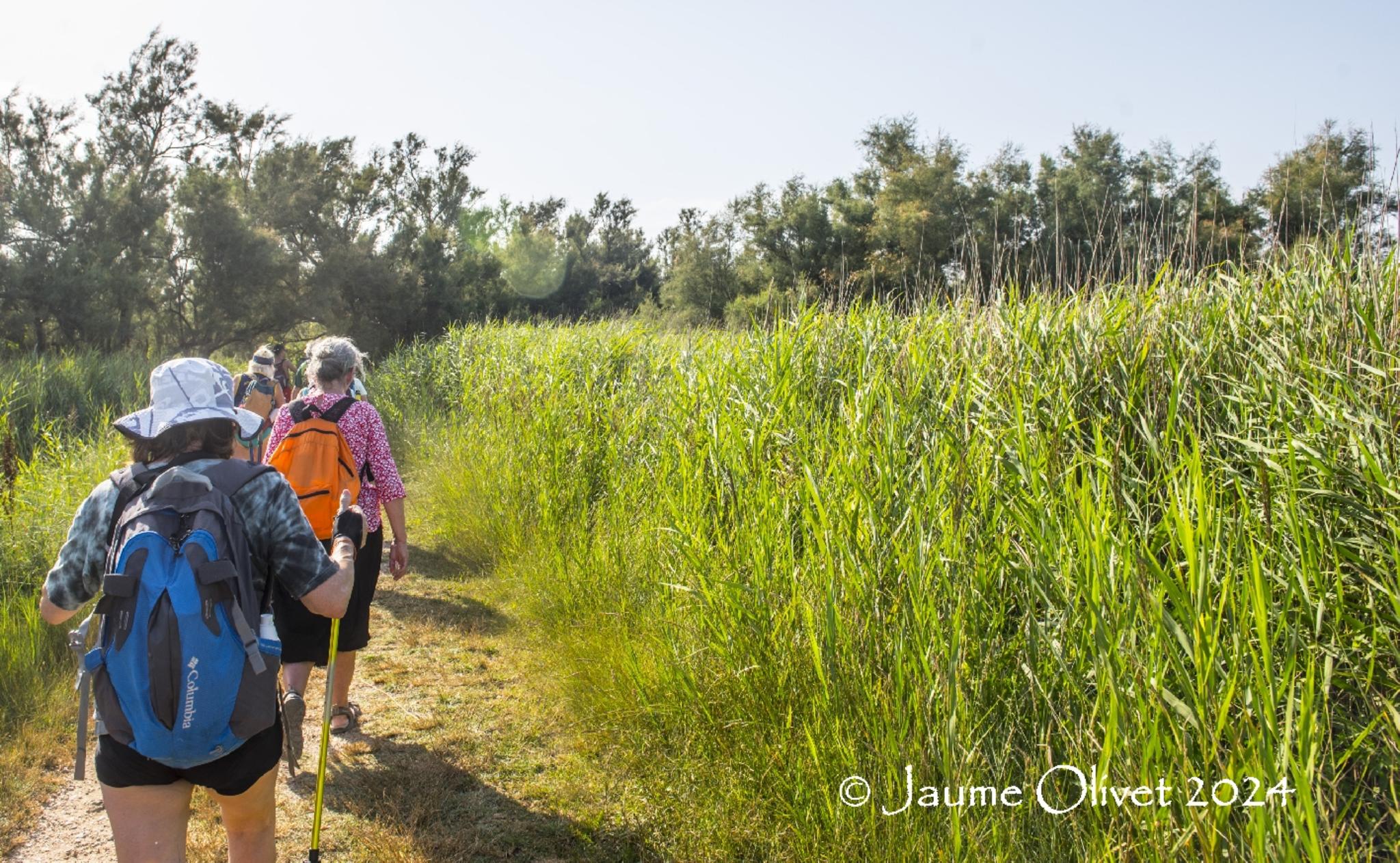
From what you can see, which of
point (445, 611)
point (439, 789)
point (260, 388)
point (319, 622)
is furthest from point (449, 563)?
point (439, 789)

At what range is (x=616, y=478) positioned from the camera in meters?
6.07

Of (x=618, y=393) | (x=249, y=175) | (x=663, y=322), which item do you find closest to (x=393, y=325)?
(x=249, y=175)

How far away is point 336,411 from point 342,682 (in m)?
1.32

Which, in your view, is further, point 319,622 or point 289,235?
point 289,235

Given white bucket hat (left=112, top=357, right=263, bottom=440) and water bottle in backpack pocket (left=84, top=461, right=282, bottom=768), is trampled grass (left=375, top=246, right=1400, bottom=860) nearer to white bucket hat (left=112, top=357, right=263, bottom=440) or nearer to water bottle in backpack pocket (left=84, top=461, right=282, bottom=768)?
water bottle in backpack pocket (left=84, top=461, right=282, bottom=768)

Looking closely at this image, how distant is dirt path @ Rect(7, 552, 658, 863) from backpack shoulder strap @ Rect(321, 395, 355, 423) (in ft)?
5.07

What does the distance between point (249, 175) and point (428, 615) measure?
36403 mm

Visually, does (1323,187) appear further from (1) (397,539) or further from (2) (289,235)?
(2) (289,235)

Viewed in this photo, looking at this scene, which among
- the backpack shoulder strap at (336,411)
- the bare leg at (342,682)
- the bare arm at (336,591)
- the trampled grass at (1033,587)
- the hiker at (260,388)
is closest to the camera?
the trampled grass at (1033,587)

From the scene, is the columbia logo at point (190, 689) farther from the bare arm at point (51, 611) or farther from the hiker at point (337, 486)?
the hiker at point (337, 486)

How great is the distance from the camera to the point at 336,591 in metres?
2.36

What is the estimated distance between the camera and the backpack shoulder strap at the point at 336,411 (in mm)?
3859

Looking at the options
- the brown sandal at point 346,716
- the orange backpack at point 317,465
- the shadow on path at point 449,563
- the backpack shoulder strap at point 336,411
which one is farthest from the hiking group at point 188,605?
the shadow on path at point 449,563

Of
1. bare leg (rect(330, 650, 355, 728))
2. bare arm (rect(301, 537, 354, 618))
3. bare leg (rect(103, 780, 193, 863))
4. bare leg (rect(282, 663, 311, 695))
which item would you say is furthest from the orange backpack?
bare leg (rect(103, 780, 193, 863))
